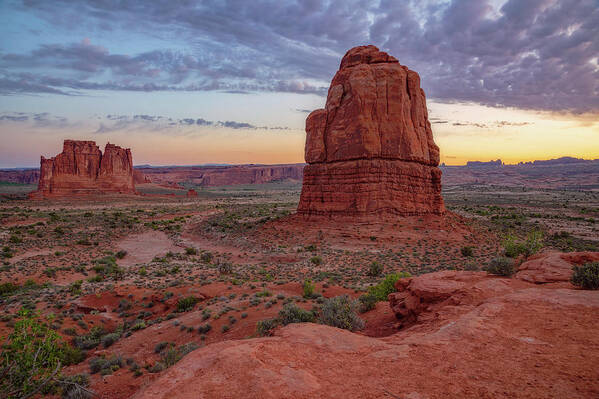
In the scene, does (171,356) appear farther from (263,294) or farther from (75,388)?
(263,294)

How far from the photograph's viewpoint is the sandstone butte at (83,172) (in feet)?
250

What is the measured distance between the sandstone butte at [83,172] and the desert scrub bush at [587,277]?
94.0m

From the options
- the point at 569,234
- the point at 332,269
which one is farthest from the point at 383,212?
the point at 569,234

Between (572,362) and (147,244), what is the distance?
104 feet

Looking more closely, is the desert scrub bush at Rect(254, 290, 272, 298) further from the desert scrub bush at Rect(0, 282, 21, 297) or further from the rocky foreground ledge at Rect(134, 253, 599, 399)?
the desert scrub bush at Rect(0, 282, 21, 297)

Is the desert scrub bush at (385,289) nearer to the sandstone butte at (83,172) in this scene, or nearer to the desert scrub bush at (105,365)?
the desert scrub bush at (105,365)

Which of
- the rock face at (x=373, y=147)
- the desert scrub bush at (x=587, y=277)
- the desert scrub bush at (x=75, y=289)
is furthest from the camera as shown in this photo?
the rock face at (x=373, y=147)

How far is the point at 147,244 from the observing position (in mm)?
29469

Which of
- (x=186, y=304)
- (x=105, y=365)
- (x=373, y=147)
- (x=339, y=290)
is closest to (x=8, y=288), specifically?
(x=186, y=304)

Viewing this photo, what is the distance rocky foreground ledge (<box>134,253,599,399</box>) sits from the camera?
390cm

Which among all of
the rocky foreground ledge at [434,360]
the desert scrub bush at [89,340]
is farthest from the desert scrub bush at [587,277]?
the desert scrub bush at [89,340]

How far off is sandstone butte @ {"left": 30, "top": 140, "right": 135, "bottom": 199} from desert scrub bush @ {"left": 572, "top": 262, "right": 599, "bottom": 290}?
94039 mm

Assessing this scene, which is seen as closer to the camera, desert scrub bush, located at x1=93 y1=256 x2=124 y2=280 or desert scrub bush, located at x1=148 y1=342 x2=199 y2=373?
desert scrub bush, located at x1=148 y1=342 x2=199 y2=373

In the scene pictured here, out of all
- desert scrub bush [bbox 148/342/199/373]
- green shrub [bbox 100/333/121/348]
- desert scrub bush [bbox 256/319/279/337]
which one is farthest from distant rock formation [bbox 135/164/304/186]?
desert scrub bush [bbox 256/319/279/337]
